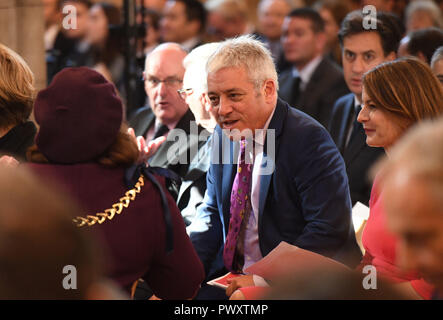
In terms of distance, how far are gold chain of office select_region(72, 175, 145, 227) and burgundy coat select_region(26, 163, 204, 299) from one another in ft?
0.04

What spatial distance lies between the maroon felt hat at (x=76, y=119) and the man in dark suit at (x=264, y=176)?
0.91 meters

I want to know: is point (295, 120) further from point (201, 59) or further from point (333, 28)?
point (333, 28)

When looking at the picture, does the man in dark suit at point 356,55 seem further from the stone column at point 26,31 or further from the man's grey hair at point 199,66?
the stone column at point 26,31

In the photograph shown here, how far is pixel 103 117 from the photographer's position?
2.47m

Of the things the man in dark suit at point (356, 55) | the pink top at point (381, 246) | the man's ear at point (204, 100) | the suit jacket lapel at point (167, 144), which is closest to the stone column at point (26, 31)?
the suit jacket lapel at point (167, 144)

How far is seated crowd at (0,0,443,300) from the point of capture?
1.37 m

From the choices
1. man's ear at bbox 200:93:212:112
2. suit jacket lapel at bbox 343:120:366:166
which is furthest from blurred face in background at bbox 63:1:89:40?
suit jacket lapel at bbox 343:120:366:166

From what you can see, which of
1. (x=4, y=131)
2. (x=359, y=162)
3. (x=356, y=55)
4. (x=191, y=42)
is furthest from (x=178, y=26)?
(x=4, y=131)

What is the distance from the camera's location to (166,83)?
14.9 feet

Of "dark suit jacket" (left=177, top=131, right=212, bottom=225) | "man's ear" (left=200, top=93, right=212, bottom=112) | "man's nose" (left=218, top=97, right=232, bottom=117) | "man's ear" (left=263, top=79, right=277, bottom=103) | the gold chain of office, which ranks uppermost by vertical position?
"man's ear" (left=263, top=79, right=277, bottom=103)

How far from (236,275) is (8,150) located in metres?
1.25

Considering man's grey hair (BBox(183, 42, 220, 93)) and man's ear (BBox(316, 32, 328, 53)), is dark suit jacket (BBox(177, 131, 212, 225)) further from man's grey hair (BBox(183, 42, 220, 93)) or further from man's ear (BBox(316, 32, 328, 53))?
man's ear (BBox(316, 32, 328, 53))

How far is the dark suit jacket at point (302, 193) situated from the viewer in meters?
3.11

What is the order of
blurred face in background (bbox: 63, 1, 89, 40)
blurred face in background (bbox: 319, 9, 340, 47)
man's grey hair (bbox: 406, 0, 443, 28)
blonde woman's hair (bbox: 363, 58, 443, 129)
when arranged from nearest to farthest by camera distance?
blonde woman's hair (bbox: 363, 58, 443, 129) → man's grey hair (bbox: 406, 0, 443, 28) → blurred face in background (bbox: 319, 9, 340, 47) → blurred face in background (bbox: 63, 1, 89, 40)
